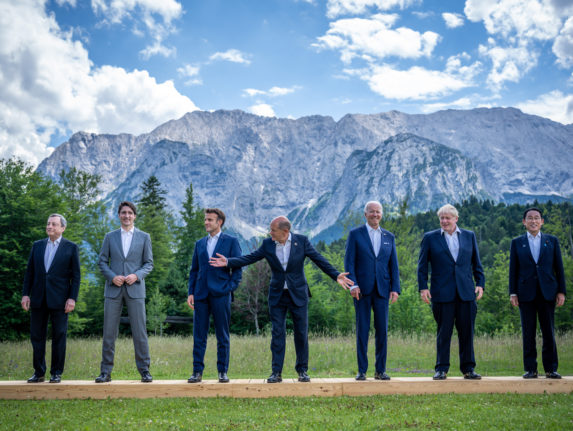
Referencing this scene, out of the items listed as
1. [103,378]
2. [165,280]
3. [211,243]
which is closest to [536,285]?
[211,243]

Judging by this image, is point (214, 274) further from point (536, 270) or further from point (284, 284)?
point (536, 270)

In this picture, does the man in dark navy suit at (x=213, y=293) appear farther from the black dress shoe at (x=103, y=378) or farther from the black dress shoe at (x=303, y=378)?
the black dress shoe at (x=103, y=378)

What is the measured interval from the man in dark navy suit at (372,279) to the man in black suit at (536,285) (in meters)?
2.00

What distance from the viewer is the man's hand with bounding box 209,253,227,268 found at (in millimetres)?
7273

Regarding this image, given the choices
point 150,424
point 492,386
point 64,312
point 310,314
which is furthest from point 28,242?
point 492,386

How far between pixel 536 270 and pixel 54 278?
7801 millimetres

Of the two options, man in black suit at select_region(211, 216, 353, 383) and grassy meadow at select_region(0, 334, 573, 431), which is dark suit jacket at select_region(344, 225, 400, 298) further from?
grassy meadow at select_region(0, 334, 573, 431)

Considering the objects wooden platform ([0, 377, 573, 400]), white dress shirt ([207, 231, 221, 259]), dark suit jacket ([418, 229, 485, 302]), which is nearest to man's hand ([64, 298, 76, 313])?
wooden platform ([0, 377, 573, 400])

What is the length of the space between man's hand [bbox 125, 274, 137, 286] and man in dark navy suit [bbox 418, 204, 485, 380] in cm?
450

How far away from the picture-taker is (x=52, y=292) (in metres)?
7.47

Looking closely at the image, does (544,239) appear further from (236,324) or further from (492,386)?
(236,324)

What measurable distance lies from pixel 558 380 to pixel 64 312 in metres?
7.77

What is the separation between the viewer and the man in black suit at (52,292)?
294 inches

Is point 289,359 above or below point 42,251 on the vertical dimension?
below
